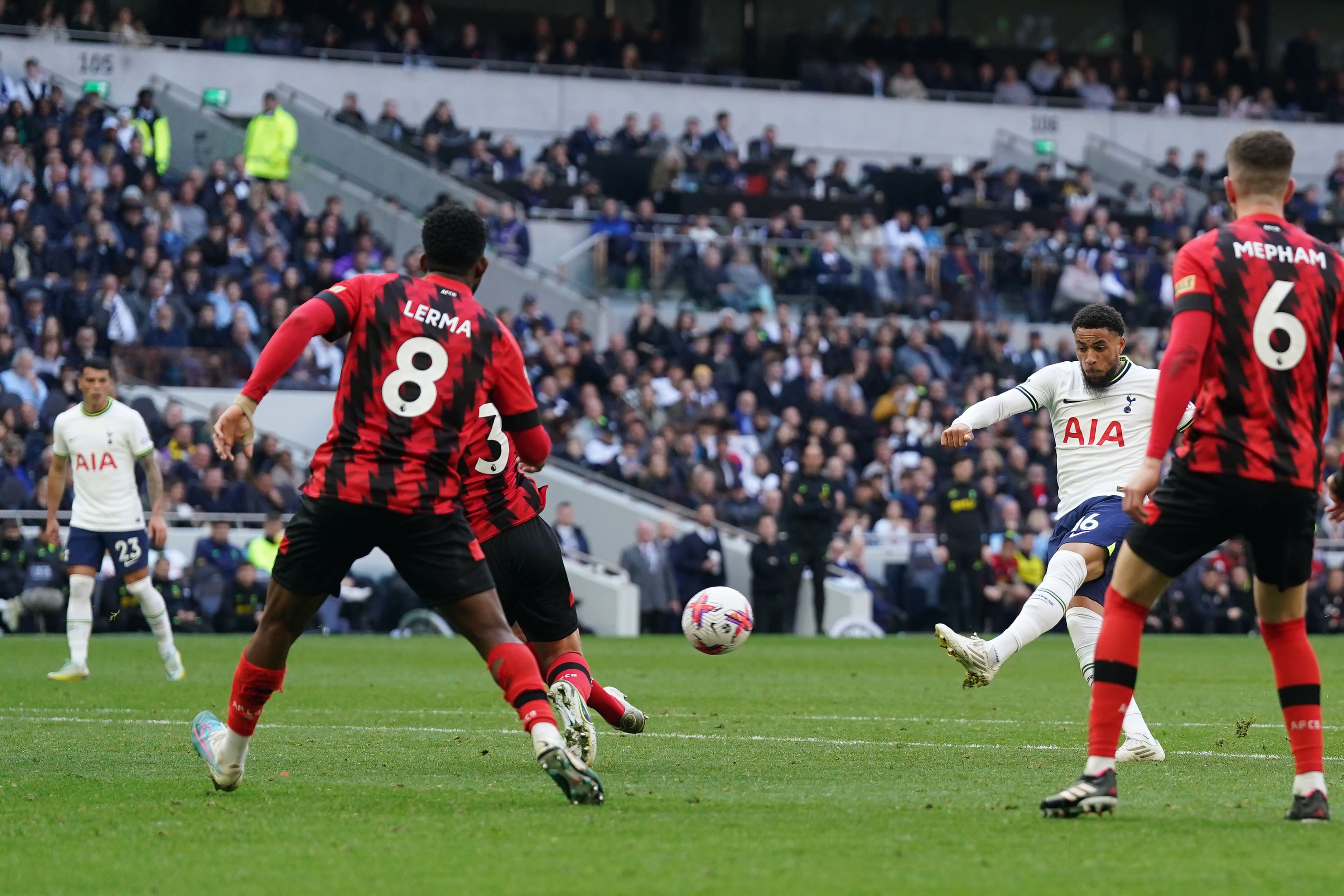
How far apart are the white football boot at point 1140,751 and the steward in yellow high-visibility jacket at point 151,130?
841 inches

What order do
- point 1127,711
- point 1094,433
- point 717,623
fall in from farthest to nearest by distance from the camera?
point 717,623
point 1094,433
point 1127,711

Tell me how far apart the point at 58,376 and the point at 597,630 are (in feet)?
24.1

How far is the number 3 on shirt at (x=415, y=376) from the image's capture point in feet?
22.8

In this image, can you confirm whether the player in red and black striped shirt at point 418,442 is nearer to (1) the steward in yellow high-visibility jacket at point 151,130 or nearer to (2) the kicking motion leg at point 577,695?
(2) the kicking motion leg at point 577,695

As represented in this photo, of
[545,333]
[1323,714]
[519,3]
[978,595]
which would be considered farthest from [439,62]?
[1323,714]

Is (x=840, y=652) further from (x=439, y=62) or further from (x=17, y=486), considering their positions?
(x=439, y=62)

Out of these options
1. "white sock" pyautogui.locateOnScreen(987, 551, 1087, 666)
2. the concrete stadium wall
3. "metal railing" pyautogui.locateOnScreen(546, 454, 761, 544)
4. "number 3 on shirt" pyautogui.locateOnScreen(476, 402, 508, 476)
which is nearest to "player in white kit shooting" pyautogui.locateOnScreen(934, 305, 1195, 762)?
"white sock" pyautogui.locateOnScreen(987, 551, 1087, 666)

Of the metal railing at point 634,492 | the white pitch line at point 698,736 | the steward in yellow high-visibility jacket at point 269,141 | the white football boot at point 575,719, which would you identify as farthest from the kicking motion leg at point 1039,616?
the steward in yellow high-visibility jacket at point 269,141

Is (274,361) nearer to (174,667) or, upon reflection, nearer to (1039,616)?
(1039,616)

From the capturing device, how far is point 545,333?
26.8 m

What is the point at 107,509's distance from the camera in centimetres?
1450

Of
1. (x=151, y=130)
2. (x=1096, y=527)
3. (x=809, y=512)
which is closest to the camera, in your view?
(x=1096, y=527)

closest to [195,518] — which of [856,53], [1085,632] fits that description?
[1085,632]

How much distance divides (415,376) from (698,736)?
3979mm
